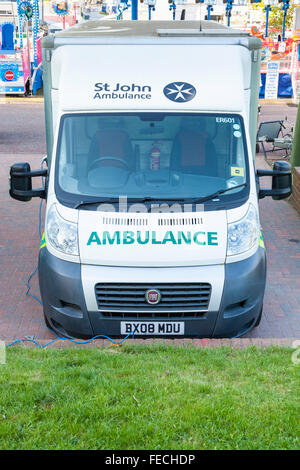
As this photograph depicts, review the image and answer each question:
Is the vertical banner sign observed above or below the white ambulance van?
below

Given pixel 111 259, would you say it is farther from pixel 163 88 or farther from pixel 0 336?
pixel 163 88

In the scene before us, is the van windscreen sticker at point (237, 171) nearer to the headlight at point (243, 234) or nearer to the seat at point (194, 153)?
the seat at point (194, 153)

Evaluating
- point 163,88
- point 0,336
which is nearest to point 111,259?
point 0,336

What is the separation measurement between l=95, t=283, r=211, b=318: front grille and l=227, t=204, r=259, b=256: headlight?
0.46 m

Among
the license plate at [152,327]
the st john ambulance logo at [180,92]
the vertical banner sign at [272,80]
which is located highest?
the st john ambulance logo at [180,92]

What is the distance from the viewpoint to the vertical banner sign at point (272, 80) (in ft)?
93.2

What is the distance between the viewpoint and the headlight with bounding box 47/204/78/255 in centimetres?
571

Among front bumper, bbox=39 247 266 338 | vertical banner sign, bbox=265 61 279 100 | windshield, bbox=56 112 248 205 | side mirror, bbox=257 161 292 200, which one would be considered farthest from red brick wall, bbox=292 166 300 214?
vertical banner sign, bbox=265 61 279 100

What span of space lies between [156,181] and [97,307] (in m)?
1.42

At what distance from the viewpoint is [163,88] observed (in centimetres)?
630

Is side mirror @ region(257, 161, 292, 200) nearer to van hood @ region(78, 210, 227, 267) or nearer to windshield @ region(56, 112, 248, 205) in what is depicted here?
windshield @ region(56, 112, 248, 205)

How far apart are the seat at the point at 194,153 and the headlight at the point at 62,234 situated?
1275 mm

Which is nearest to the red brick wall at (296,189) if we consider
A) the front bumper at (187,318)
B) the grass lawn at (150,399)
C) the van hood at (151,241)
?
the front bumper at (187,318)

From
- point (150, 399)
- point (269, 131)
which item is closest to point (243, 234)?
point (150, 399)
